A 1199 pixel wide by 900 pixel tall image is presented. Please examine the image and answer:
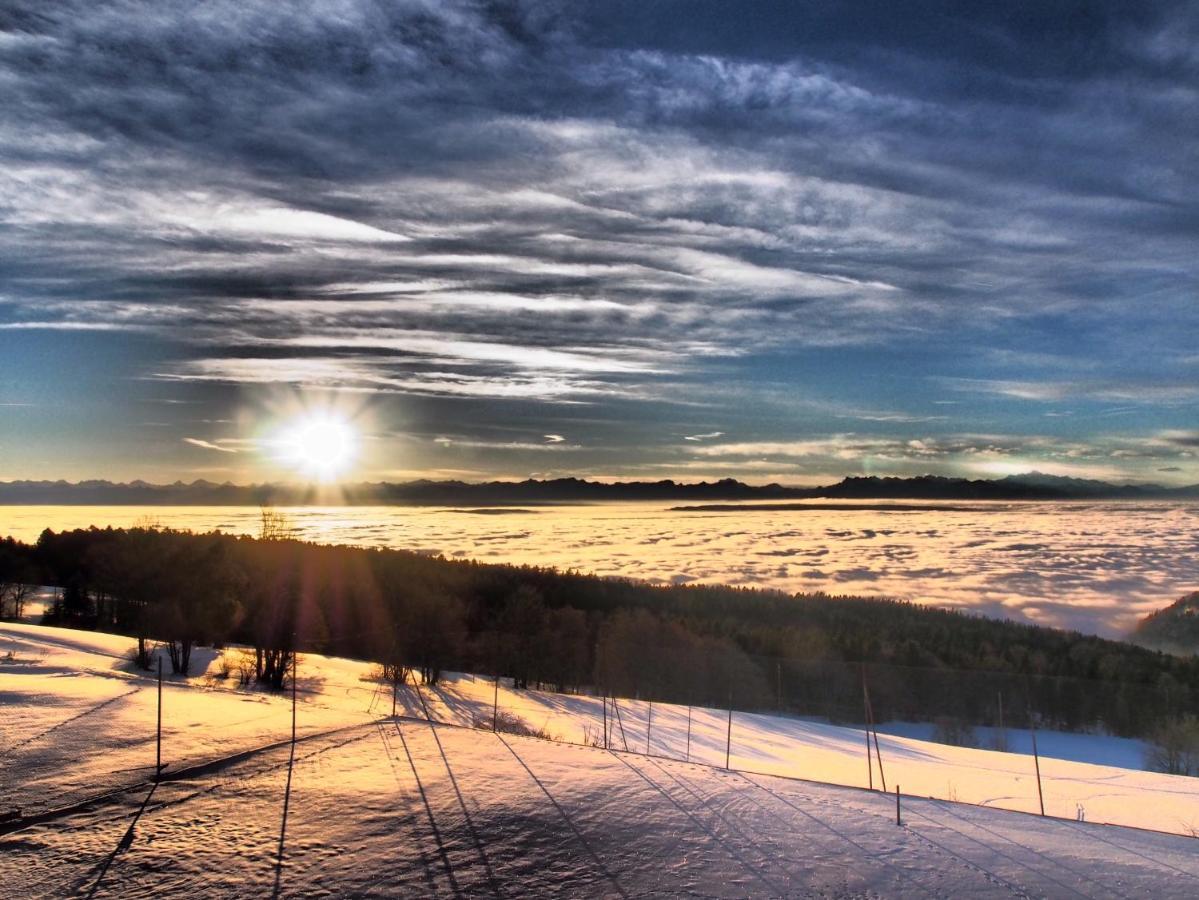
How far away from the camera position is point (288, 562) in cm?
6925

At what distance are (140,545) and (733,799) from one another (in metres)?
50.6

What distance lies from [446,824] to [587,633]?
6220cm

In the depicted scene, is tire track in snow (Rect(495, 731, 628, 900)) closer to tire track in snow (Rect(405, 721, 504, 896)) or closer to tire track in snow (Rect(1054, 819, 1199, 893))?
tire track in snow (Rect(405, 721, 504, 896))

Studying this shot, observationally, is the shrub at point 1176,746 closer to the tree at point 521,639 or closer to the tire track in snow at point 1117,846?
the tree at point 521,639

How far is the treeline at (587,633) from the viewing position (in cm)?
4281

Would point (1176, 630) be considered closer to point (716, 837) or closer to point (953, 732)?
point (953, 732)

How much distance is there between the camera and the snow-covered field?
30.9ft

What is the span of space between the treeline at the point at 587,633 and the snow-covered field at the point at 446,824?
11288mm

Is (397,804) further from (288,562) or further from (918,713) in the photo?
(288,562)

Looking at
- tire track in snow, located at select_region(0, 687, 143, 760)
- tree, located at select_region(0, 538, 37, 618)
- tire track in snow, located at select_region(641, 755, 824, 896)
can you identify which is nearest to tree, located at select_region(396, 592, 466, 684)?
tree, located at select_region(0, 538, 37, 618)

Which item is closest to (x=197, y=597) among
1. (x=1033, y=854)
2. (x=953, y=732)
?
(x=953, y=732)

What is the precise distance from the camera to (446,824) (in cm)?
1088

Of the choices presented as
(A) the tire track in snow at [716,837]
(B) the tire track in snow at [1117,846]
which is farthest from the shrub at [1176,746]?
(A) the tire track in snow at [716,837]

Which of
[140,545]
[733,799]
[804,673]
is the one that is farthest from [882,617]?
[733,799]
